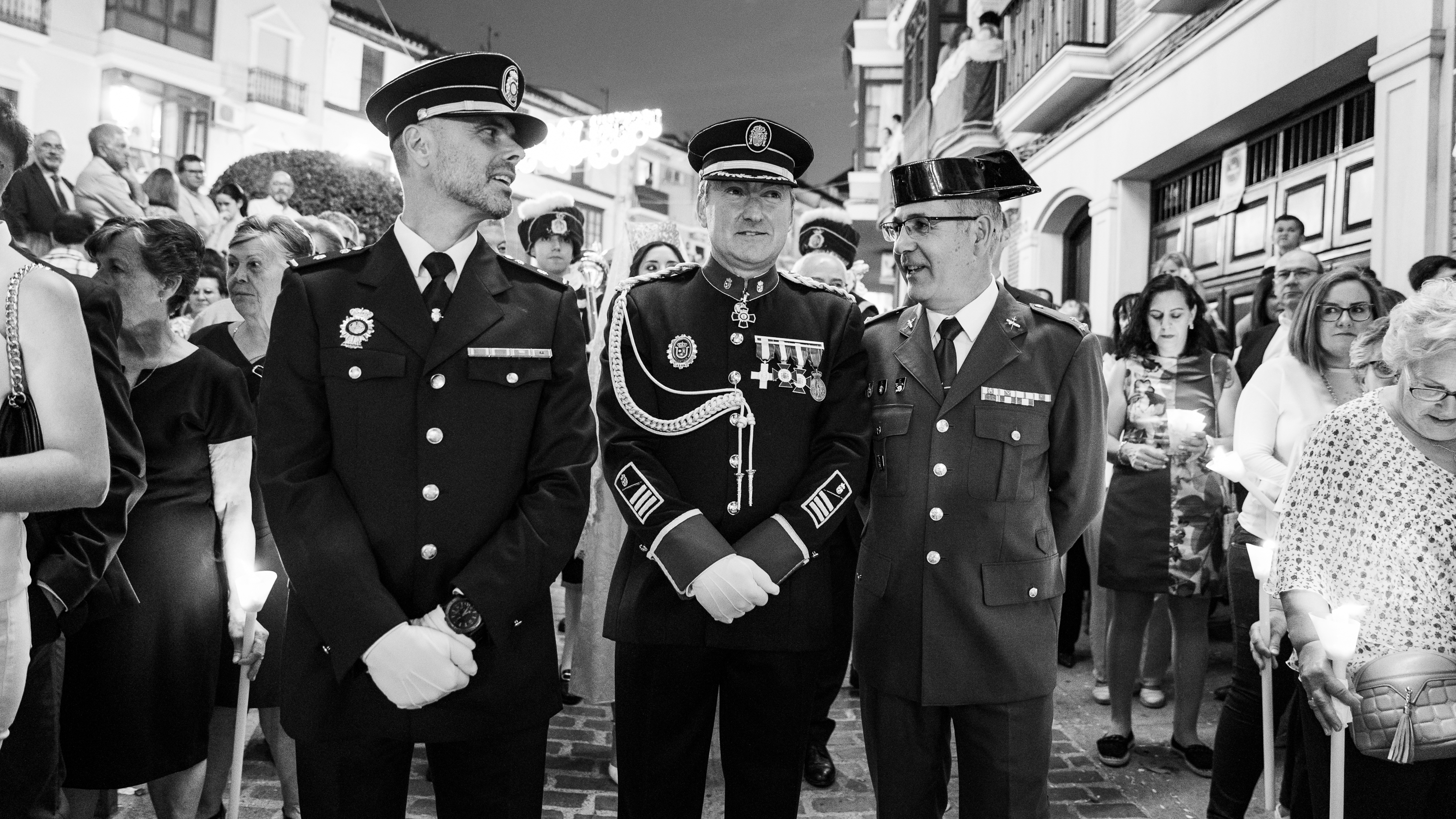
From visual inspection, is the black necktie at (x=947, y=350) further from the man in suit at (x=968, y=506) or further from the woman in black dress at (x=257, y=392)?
the woman in black dress at (x=257, y=392)

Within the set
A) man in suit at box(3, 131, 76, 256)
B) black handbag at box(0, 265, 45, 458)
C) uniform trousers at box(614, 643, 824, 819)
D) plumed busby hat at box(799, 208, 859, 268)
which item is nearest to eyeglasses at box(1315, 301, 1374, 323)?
uniform trousers at box(614, 643, 824, 819)

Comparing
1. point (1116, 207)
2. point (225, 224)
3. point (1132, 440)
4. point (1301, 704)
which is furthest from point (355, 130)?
point (1301, 704)

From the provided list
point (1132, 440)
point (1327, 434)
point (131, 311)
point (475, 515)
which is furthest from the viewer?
point (1132, 440)

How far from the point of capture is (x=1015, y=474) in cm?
273

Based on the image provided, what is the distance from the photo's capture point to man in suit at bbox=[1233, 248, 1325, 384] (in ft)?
16.0

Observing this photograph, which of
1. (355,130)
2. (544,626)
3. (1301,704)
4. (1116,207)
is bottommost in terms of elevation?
(1301,704)

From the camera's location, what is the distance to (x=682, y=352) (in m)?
2.74

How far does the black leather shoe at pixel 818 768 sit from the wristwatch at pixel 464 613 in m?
2.48

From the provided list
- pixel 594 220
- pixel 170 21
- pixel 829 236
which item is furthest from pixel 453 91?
pixel 594 220

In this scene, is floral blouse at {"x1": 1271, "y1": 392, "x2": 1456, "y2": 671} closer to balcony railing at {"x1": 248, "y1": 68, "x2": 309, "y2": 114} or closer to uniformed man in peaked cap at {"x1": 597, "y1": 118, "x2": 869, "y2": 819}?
uniformed man in peaked cap at {"x1": 597, "y1": 118, "x2": 869, "y2": 819}

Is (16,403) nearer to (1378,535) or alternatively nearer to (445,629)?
(445,629)

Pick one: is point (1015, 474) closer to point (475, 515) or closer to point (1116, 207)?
point (475, 515)

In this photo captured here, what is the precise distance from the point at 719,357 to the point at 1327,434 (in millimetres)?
1524

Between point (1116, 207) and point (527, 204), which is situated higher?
point (1116, 207)
